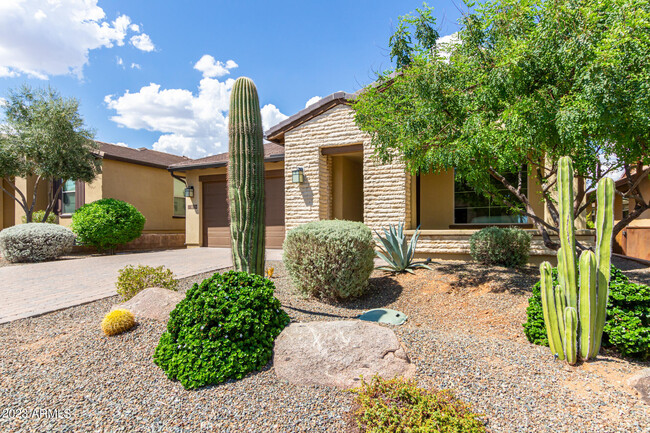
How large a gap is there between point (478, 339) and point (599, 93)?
288 cm

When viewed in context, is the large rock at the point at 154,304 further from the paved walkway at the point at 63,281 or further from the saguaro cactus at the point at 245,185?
the paved walkway at the point at 63,281

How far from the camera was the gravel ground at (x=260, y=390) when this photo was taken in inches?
90.0

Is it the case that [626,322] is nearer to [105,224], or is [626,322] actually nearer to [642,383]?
[642,383]

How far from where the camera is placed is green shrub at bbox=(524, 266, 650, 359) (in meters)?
3.05

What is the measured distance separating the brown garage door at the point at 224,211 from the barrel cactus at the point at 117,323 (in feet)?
26.9

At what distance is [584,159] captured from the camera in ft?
14.7

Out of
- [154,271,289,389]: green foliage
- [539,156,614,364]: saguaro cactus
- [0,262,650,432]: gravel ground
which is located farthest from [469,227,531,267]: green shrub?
[154,271,289,389]: green foliage

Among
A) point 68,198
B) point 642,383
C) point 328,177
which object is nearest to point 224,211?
point 328,177

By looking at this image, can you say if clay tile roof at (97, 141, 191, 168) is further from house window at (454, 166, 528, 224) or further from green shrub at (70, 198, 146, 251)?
house window at (454, 166, 528, 224)

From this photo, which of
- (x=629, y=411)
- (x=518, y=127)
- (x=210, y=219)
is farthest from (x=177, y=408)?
(x=210, y=219)

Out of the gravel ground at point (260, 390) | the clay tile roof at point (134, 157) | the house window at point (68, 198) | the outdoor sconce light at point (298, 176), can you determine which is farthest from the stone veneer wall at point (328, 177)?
the house window at point (68, 198)

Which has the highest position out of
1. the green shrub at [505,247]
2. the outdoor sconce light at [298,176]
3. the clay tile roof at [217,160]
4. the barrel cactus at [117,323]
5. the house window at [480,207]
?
the clay tile roof at [217,160]

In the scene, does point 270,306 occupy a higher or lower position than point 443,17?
lower

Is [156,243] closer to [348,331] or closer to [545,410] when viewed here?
[348,331]
